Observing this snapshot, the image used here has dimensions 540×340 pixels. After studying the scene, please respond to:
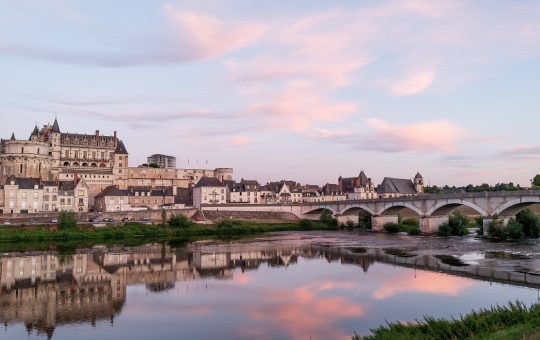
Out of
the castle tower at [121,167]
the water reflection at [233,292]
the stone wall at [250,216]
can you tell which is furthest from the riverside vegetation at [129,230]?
the castle tower at [121,167]

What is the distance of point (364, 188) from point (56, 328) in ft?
292

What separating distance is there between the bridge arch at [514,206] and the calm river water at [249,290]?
234 inches

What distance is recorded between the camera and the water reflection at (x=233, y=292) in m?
17.3

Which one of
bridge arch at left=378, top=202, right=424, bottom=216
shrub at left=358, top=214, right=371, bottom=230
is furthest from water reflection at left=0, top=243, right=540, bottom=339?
shrub at left=358, top=214, right=371, bottom=230

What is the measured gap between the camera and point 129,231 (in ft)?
A: 172

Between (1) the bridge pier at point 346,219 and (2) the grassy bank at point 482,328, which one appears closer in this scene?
(2) the grassy bank at point 482,328

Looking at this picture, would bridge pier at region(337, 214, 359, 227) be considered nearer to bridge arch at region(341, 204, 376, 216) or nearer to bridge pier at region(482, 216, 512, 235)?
bridge arch at region(341, 204, 376, 216)

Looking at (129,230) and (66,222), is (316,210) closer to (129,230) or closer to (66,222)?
(129,230)

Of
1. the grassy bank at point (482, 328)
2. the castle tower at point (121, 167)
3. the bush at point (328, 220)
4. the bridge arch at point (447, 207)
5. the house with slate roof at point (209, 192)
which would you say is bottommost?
the grassy bank at point (482, 328)

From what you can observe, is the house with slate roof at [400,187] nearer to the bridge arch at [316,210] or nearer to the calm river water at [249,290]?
the bridge arch at [316,210]

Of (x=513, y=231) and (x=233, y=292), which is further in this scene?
(x=513, y=231)

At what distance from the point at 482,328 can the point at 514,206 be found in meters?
35.7

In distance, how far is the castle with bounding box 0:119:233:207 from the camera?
82.0 m

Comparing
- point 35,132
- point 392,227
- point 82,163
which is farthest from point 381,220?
point 35,132
